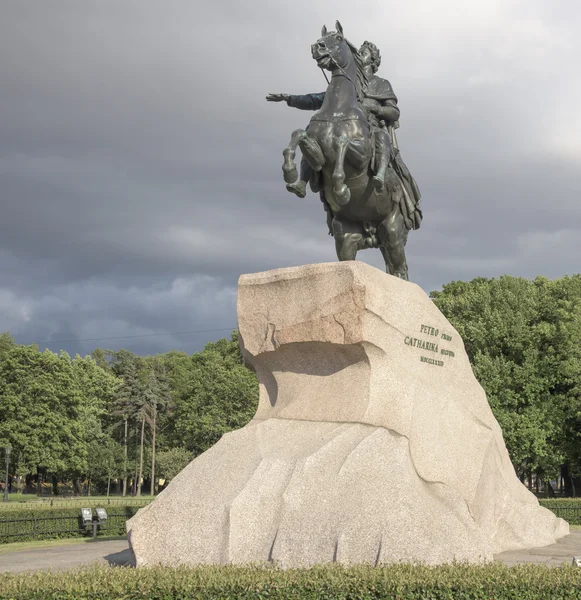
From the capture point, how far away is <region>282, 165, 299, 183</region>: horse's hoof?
10.6 meters

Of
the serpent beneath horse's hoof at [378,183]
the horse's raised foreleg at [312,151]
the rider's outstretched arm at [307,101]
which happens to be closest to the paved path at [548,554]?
the serpent beneath horse's hoof at [378,183]

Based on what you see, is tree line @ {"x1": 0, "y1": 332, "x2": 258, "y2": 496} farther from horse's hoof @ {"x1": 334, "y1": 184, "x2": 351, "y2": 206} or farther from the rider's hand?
horse's hoof @ {"x1": 334, "y1": 184, "x2": 351, "y2": 206}

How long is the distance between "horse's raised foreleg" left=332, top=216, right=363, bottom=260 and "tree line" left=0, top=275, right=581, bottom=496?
18484mm

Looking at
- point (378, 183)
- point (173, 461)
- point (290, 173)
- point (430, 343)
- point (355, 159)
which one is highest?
point (355, 159)

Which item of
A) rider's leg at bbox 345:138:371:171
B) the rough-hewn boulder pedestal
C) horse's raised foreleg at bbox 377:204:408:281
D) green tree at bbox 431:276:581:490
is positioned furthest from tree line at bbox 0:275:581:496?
rider's leg at bbox 345:138:371:171

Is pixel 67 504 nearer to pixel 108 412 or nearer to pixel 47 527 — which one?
pixel 47 527

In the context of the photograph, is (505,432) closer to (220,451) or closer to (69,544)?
(69,544)

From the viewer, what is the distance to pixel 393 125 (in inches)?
543

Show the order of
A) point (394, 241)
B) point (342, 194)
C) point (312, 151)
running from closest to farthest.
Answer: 1. point (342, 194)
2. point (312, 151)
3. point (394, 241)

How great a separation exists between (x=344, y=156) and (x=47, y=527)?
1072 centimetres

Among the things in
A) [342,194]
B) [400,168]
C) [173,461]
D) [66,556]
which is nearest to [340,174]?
[342,194]

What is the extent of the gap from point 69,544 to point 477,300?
22.4 m

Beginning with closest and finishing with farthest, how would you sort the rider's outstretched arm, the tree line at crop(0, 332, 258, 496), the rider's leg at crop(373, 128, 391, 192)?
the rider's leg at crop(373, 128, 391, 192)
the rider's outstretched arm
the tree line at crop(0, 332, 258, 496)

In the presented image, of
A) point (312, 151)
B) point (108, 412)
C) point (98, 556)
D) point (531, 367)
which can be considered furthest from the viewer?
point (108, 412)
